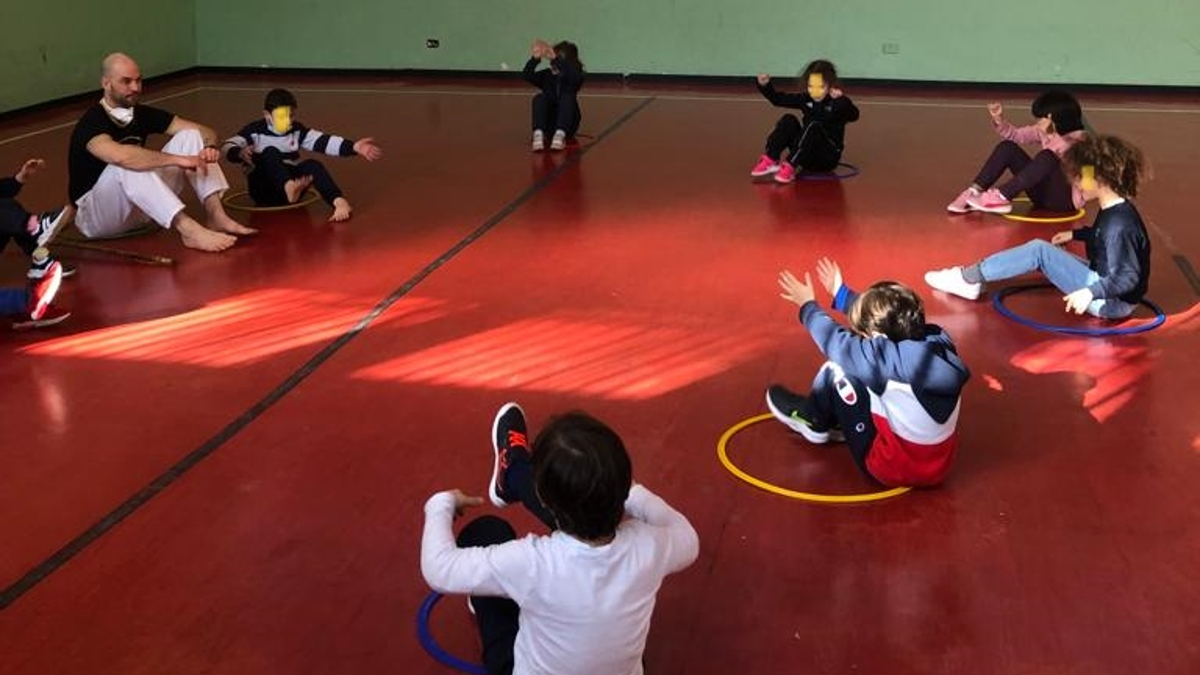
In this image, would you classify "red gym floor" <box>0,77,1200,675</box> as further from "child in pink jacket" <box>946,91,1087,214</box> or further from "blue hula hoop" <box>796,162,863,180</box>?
"blue hula hoop" <box>796,162,863,180</box>

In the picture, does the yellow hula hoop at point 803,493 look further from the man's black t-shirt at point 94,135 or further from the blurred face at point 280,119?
the blurred face at point 280,119

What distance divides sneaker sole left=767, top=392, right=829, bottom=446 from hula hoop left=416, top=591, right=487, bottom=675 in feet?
4.21

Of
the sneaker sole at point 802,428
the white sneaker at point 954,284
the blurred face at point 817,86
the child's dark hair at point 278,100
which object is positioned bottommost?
the sneaker sole at point 802,428

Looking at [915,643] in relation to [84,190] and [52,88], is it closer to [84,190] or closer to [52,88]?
[84,190]

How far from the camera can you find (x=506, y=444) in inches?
111

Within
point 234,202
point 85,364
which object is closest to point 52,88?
point 234,202

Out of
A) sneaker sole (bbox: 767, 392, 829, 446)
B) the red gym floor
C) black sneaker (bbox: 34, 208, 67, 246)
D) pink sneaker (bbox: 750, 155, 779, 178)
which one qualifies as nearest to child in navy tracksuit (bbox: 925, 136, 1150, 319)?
the red gym floor

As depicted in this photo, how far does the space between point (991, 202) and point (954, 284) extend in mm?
1529

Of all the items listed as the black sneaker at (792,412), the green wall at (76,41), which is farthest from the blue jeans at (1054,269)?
the green wall at (76,41)

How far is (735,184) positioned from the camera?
6.84 metres

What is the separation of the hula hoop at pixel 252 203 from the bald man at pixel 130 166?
20.2 inches

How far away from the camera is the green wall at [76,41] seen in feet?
30.2

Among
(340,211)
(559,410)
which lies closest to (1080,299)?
(559,410)

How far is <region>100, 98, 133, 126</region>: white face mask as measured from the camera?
546cm
